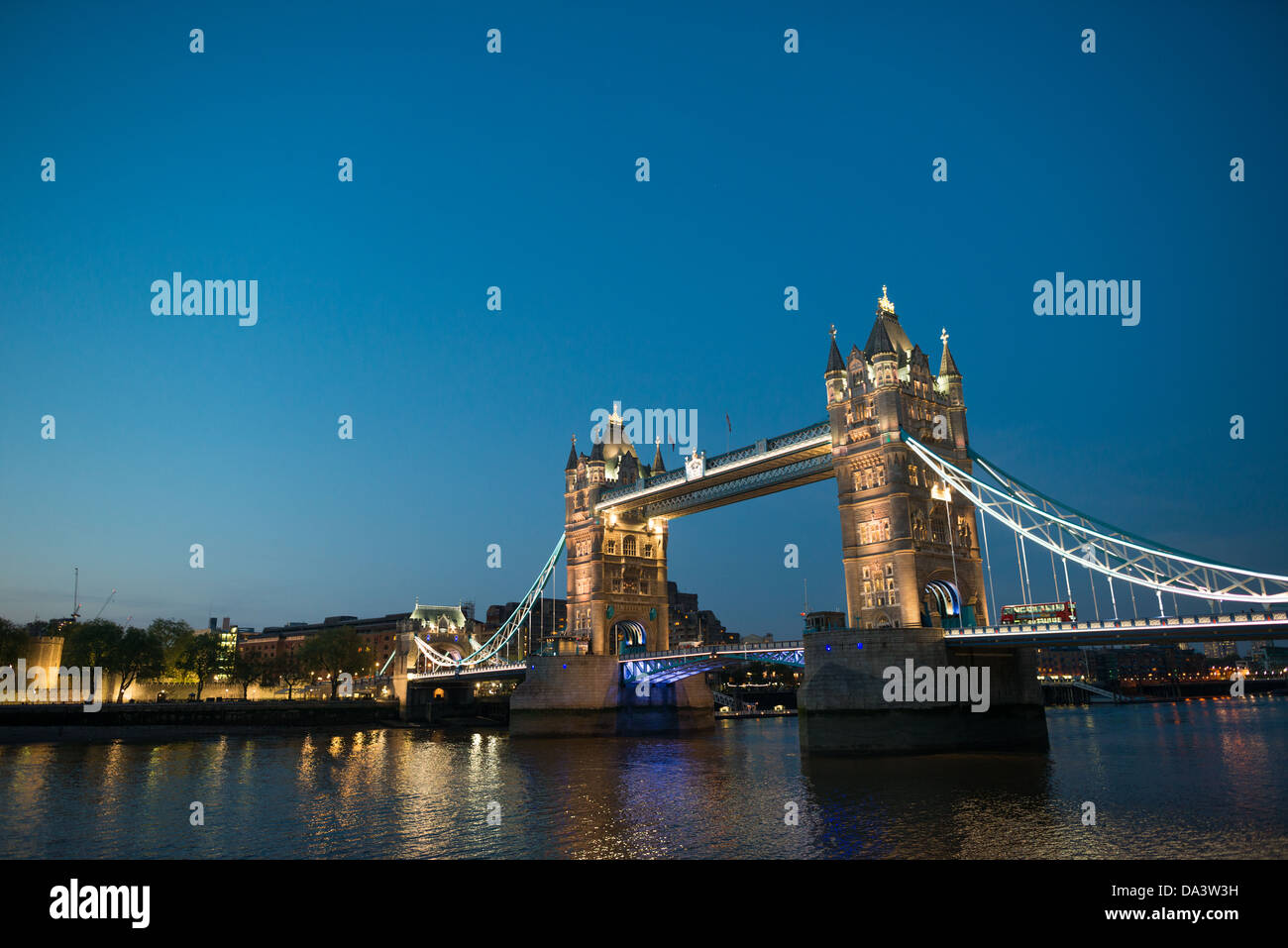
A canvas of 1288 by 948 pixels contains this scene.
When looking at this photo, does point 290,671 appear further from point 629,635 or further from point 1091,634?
point 1091,634

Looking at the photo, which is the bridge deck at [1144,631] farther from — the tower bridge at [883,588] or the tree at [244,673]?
the tree at [244,673]

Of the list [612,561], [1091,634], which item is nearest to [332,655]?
[612,561]

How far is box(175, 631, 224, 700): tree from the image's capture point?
104438mm

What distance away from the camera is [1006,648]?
48406 millimetres

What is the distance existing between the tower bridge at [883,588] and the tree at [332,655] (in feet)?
152

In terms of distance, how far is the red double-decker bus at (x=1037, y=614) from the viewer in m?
42.5

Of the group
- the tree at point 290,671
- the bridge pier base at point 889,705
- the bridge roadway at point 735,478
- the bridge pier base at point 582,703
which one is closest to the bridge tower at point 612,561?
the bridge roadway at point 735,478

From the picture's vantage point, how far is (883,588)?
52.5 m

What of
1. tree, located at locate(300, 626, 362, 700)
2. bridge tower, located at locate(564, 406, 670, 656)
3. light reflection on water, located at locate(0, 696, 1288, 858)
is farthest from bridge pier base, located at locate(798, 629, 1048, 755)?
tree, located at locate(300, 626, 362, 700)

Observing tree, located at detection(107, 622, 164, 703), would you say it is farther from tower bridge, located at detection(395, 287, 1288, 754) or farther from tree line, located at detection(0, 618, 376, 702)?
tower bridge, located at detection(395, 287, 1288, 754)

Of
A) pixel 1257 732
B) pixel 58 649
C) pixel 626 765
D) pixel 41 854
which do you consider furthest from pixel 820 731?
pixel 58 649

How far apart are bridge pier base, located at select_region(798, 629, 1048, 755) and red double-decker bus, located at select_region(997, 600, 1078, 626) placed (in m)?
3.02
